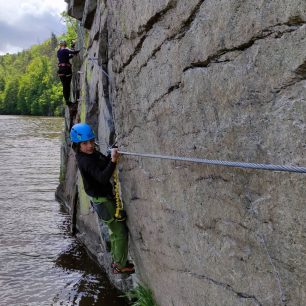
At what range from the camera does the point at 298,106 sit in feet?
8.20

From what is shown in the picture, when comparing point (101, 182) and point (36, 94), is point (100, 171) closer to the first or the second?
point (101, 182)

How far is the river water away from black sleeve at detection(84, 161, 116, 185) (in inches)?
99.7

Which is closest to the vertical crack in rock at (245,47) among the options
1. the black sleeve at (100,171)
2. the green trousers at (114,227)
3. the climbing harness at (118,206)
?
the black sleeve at (100,171)

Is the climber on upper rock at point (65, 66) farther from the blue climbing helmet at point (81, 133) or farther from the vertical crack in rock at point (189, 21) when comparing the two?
the vertical crack in rock at point (189, 21)

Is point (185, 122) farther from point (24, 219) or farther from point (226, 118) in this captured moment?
point (24, 219)

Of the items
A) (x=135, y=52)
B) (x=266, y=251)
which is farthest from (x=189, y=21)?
(x=266, y=251)

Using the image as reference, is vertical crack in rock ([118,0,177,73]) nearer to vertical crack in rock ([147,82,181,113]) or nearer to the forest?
vertical crack in rock ([147,82,181,113])

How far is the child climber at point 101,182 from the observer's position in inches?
229

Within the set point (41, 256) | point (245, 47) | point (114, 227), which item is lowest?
point (41, 256)

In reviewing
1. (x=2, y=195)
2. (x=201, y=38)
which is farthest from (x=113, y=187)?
(x=2, y=195)

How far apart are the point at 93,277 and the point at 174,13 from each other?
597 centimetres

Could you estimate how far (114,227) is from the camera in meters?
6.39

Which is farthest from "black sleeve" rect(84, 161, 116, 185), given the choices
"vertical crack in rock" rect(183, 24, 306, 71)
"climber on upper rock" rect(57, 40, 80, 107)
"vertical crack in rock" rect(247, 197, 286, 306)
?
"climber on upper rock" rect(57, 40, 80, 107)

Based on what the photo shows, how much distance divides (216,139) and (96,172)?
276 centimetres
